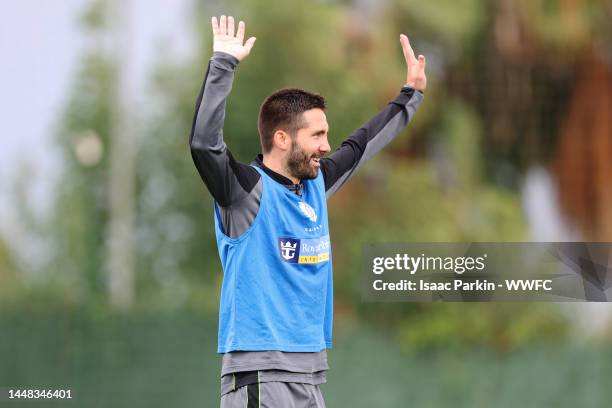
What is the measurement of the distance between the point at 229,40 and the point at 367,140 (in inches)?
37.4

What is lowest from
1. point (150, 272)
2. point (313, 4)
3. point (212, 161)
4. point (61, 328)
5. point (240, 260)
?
point (240, 260)

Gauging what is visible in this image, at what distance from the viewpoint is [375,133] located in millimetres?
4570

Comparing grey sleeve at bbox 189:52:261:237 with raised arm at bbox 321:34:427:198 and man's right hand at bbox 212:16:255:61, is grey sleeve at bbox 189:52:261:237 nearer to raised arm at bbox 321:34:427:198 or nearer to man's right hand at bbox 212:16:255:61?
man's right hand at bbox 212:16:255:61

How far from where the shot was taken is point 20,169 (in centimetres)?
1459

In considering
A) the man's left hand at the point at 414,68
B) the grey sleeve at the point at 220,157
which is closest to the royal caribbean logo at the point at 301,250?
the grey sleeve at the point at 220,157

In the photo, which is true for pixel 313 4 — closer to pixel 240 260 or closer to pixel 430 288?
pixel 430 288

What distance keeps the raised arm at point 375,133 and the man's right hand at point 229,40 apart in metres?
0.75

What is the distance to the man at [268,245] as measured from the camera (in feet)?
12.2

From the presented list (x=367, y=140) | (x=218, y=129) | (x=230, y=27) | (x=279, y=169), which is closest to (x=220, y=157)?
(x=218, y=129)

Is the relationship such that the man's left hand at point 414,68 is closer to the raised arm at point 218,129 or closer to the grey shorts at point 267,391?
the raised arm at point 218,129

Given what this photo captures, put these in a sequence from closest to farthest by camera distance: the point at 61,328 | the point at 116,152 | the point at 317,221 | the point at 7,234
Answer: the point at 317,221 → the point at 61,328 → the point at 7,234 → the point at 116,152

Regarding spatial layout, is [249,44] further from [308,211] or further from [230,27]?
[308,211]

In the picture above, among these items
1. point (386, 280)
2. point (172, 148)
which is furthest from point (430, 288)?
point (172, 148)

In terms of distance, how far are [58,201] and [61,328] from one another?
298 centimetres
